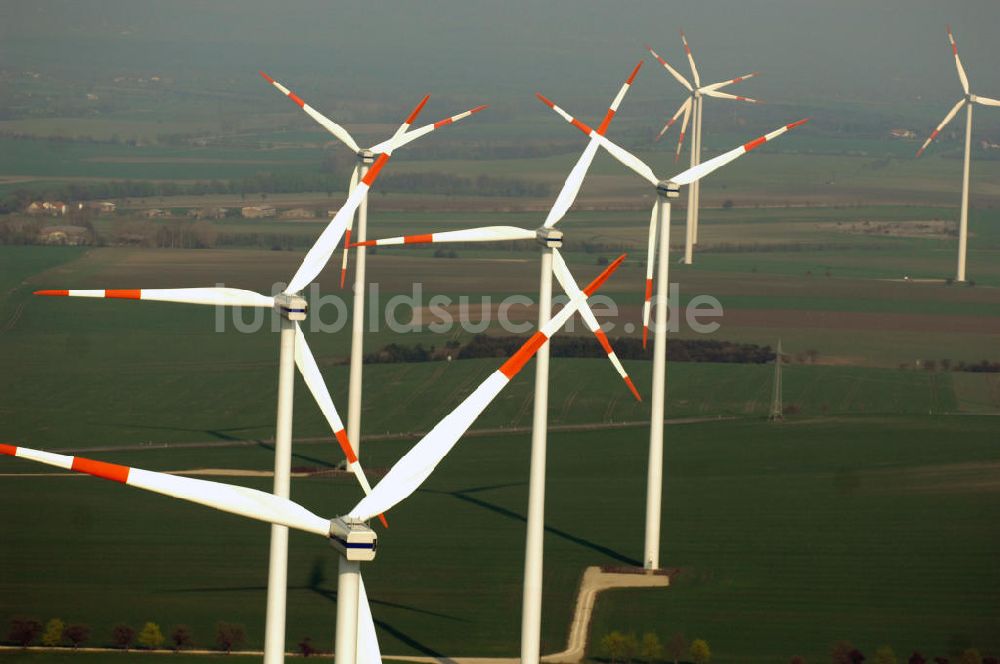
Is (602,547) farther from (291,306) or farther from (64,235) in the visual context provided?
(64,235)

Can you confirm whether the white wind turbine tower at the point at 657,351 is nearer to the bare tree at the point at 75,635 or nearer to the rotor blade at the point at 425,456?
the bare tree at the point at 75,635

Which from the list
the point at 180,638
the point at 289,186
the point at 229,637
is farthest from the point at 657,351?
the point at 289,186

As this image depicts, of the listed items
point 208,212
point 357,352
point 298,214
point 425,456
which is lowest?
point 425,456

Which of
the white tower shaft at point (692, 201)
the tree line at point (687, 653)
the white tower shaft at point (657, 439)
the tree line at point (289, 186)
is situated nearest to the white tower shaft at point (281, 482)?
the tree line at point (687, 653)

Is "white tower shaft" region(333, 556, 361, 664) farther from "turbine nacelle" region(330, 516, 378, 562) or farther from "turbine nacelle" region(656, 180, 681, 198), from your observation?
"turbine nacelle" region(656, 180, 681, 198)

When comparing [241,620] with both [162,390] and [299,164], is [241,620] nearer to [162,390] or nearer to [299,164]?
[162,390]

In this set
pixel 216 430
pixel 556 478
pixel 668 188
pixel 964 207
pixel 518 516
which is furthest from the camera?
pixel 964 207
